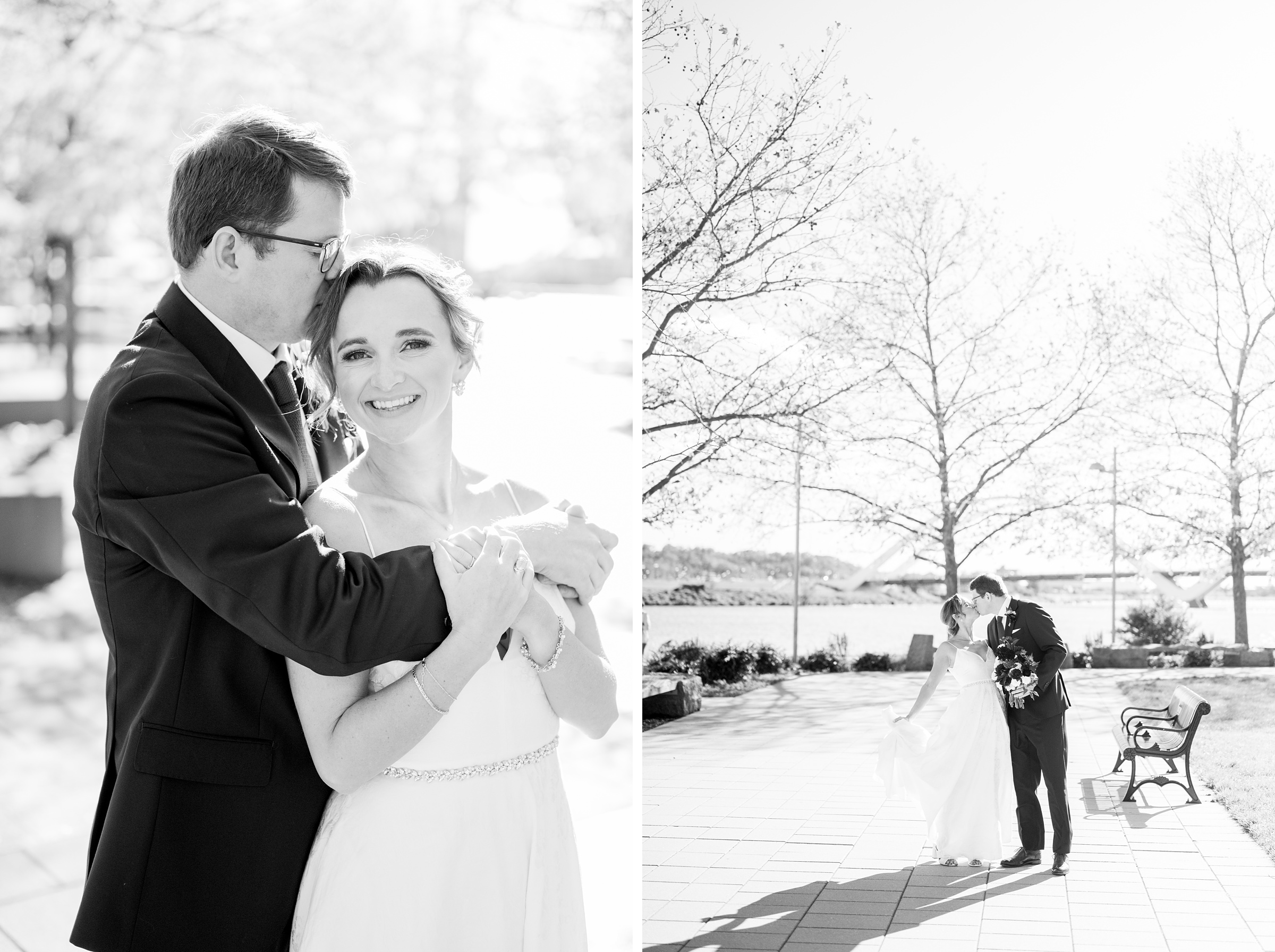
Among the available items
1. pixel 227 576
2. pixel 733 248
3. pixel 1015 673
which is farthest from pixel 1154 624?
pixel 227 576

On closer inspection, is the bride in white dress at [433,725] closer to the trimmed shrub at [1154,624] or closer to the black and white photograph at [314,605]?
the black and white photograph at [314,605]

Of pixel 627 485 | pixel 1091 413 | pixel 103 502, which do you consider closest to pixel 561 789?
pixel 103 502

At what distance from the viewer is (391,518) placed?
148 cm

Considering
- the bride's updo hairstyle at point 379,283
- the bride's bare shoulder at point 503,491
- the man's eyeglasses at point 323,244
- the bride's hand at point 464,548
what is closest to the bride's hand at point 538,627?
the bride's hand at point 464,548

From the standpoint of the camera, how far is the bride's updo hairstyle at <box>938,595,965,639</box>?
313 centimetres

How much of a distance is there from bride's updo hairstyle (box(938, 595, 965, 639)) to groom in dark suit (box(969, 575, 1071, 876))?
186mm

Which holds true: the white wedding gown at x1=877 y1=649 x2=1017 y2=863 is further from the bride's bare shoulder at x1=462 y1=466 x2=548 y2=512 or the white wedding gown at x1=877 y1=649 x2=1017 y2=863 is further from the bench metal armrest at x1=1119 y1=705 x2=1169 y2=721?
the bride's bare shoulder at x1=462 y1=466 x2=548 y2=512

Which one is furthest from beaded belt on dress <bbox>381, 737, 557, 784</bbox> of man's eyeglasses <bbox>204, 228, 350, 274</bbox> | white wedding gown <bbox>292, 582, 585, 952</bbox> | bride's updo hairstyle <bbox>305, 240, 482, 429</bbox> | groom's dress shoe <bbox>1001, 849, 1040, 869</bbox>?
groom's dress shoe <bbox>1001, 849, 1040, 869</bbox>

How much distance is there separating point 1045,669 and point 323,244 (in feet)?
7.39

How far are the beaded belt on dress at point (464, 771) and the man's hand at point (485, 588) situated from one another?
0.88 ft

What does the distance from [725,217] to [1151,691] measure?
5.75ft

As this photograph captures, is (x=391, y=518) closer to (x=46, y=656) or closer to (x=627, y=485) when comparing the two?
(x=627, y=485)

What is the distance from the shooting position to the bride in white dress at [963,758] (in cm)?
301

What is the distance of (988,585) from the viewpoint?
3.10 metres
